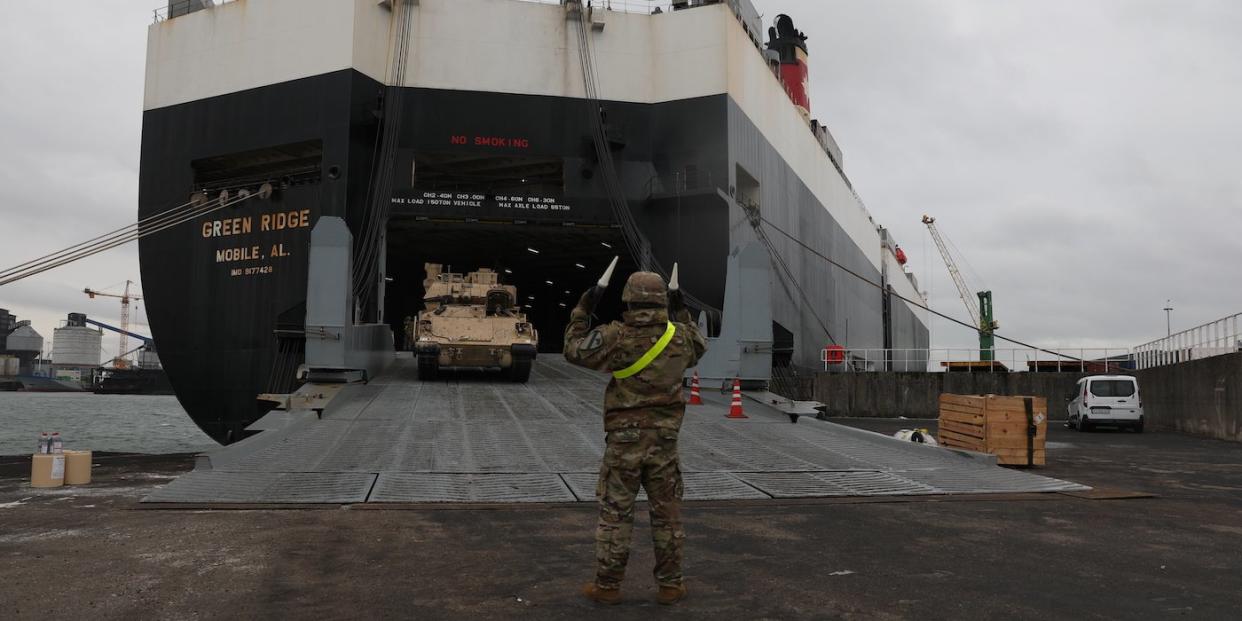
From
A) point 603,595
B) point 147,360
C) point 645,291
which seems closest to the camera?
point 603,595

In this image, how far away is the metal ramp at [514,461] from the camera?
7281 millimetres

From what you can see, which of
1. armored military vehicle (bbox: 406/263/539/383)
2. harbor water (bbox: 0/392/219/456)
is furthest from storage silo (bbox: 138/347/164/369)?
armored military vehicle (bbox: 406/263/539/383)

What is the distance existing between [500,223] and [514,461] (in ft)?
46.1

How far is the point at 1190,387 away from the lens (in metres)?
19.9

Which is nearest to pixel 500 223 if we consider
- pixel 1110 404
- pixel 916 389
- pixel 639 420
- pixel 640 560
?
pixel 916 389

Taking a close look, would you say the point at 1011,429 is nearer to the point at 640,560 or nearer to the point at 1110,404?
the point at 640,560

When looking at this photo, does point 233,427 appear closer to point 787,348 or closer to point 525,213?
point 525,213

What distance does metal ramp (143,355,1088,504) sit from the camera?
728cm

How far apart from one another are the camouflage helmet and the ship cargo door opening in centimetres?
1661

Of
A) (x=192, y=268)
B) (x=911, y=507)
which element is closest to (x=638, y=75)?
(x=192, y=268)

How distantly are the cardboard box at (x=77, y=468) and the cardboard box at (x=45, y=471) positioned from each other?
0.27m

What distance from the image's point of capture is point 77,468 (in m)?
8.95

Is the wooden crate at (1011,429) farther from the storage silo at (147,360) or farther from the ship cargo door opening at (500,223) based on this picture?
the storage silo at (147,360)

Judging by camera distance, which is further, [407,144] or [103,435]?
[103,435]
